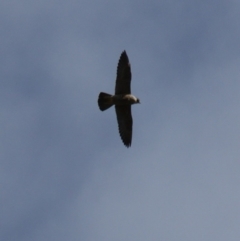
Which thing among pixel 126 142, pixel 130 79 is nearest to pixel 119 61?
pixel 130 79

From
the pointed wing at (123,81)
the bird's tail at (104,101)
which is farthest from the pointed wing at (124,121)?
the pointed wing at (123,81)

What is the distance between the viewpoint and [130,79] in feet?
94.0

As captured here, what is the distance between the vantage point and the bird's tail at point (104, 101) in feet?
93.6

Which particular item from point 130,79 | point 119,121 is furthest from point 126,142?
point 130,79

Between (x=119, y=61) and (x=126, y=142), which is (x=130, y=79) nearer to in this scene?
(x=119, y=61)

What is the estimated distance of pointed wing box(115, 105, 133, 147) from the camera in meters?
29.1

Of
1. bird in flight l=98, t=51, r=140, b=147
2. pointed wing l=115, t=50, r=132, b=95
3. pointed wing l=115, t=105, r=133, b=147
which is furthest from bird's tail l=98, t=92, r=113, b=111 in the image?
pointed wing l=115, t=105, r=133, b=147

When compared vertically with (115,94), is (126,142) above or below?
below

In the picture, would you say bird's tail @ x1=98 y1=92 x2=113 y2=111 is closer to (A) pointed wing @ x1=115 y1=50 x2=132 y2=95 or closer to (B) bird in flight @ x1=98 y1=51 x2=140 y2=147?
(B) bird in flight @ x1=98 y1=51 x2=140 y2=147

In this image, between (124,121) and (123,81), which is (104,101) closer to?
(123,81)

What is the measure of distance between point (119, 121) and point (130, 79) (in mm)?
1952

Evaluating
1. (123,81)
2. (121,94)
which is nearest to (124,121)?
(121,94)

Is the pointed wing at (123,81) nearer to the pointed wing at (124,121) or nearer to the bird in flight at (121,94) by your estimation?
the bird in flight at (121,94)

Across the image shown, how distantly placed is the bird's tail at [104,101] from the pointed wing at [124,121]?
59 centimetres
